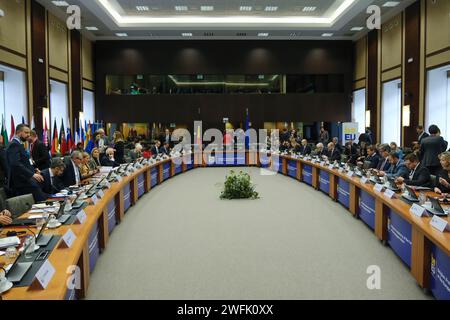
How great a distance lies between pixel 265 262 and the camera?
434 cm

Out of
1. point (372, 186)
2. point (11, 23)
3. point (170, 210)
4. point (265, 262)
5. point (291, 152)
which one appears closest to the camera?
point (265, 262)

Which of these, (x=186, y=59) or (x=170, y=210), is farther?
(x=186, y=59)

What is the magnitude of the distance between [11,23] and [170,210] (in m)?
6.23

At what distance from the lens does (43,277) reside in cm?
228

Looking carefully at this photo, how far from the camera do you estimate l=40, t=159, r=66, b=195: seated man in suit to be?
5.30m

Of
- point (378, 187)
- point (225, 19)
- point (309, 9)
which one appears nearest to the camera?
point (378, 187)

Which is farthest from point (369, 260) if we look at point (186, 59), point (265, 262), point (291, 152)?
point (186, 59)

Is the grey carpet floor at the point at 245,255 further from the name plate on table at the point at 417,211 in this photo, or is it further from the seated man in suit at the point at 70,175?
the seated man in suit at the point at 70,175

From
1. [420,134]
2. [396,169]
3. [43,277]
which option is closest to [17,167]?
[43,277]

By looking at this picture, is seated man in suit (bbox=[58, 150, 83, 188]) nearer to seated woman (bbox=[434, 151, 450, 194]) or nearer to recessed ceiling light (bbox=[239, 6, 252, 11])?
seated woman (bbox=[434, 151, 450, 194])

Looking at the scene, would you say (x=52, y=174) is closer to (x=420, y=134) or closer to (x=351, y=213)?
(x=351, y=213)

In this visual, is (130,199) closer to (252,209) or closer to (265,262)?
(252,209)

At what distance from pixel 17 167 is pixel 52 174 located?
0.46 meters

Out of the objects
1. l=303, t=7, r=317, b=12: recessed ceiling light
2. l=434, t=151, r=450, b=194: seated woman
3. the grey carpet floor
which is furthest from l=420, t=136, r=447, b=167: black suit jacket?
l=303, t=7, r=317, b=12: recessed ceiling light
